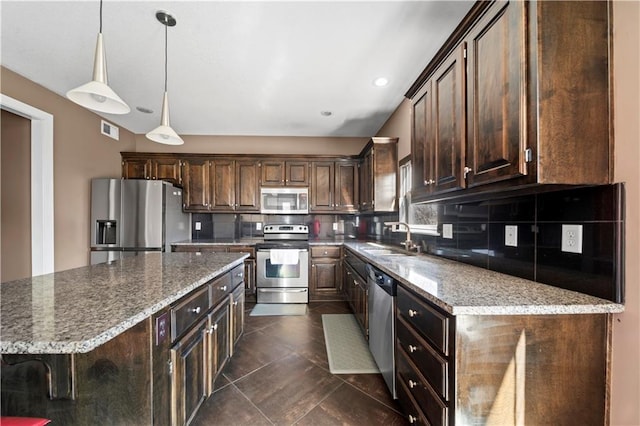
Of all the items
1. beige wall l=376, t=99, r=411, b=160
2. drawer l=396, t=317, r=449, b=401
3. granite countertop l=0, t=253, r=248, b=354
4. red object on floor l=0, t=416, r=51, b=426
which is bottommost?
drawer l=396, t=317, r=449, b=401

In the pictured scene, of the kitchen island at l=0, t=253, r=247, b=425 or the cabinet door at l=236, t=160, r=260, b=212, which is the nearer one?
the kitchen island at l=0, t=253, r=247, b=425

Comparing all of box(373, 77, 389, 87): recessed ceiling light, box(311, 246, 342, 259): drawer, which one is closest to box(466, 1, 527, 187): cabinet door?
box(373, 77, 389, 87): recessed ceiling light

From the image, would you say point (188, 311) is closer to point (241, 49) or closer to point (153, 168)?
point (241, 49)

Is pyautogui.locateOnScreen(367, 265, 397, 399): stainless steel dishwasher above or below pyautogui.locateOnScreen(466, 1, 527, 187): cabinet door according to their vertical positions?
below

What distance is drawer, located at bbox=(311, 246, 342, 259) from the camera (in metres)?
3.70

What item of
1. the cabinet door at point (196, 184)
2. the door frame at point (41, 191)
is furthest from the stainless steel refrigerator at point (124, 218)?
the cabinet door at point (196, 184)

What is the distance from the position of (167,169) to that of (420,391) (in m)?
4.27

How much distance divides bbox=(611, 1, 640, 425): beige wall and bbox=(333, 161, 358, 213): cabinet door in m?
3.18

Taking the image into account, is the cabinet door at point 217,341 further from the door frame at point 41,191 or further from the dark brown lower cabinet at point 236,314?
the door frame at point 41,191

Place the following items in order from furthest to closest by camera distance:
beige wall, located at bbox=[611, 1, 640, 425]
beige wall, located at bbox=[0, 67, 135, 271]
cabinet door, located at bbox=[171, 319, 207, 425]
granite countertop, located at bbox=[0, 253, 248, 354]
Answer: beige wall, located at bbox=[0, 67, 135, 271]
cabinet door, located at bbox=[171, 319, 207, 425]
beige wall, located at bbox=[611, 1, 640, 425]
granite countertop, located at bbox=[0, 253, 248, 354]

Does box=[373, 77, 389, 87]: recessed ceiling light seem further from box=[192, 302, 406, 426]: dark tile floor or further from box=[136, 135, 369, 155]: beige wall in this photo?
box=[192, 302, 406, 426]: dark tile floor

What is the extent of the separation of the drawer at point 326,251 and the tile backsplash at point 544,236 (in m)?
1.55

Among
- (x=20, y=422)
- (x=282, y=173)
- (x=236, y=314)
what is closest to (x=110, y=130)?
(x=282, y=173)

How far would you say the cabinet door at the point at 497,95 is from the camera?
3.28ft
